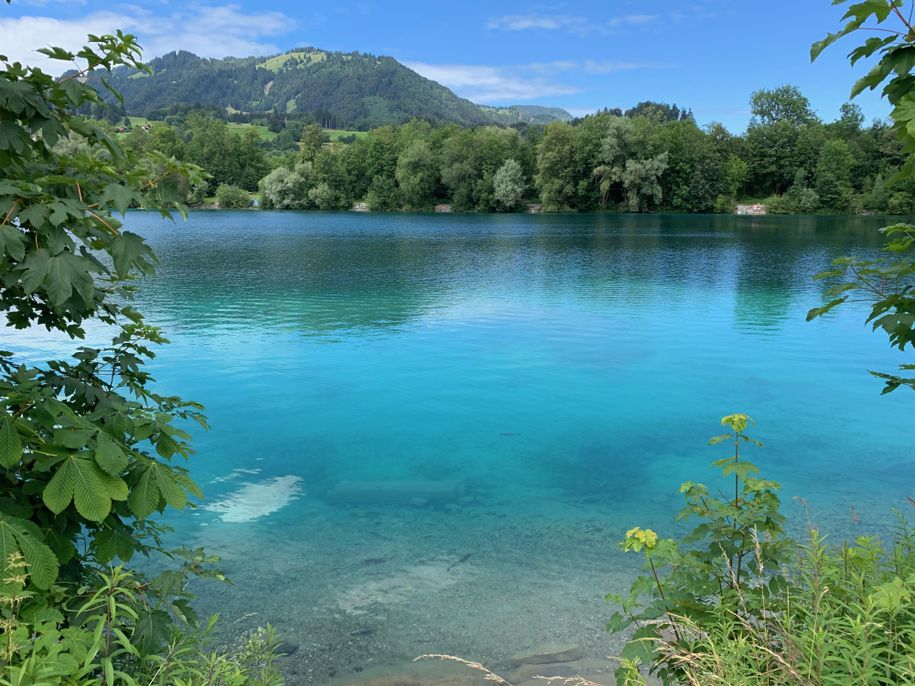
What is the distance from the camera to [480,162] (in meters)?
106

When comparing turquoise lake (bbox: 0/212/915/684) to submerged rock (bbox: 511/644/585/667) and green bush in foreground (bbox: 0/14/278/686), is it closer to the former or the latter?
submerged rock (bbox: 511/644/585/667)

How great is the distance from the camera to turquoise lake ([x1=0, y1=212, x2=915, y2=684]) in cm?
716

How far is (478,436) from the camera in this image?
12.8m

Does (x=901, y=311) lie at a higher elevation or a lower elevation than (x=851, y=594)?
higher

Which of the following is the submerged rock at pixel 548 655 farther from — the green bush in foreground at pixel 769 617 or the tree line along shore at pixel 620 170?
the tree line along shore at pixel 620 170

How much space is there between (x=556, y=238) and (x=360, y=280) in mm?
29189

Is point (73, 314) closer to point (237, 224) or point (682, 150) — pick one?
point (237, 224)

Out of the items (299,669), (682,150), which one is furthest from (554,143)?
(299,669)

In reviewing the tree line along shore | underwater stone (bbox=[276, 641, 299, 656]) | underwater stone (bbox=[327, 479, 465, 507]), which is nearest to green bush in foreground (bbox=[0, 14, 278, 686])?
underwater stone (bbox=[276, 641, 299, 656])

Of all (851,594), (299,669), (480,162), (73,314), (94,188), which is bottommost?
(299,669)

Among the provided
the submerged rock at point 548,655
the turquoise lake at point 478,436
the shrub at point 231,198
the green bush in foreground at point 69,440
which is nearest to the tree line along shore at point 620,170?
the shrub at point 231,198

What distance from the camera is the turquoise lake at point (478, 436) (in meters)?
7.16

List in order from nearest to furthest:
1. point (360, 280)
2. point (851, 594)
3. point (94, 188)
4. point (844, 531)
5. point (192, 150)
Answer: point (94, 188) → point (851, 594) → point (844, 531) → point (360, 280) → point (192, 150)

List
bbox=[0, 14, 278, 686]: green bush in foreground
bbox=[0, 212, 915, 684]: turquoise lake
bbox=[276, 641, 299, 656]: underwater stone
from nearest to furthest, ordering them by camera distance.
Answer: bbox=[0, 14, 278, 686]: green bush in foreground
bbox=[276, 641, 299, 656]: underwater stone
bbox=[0, 212, 915, 684]: turquoise lake
